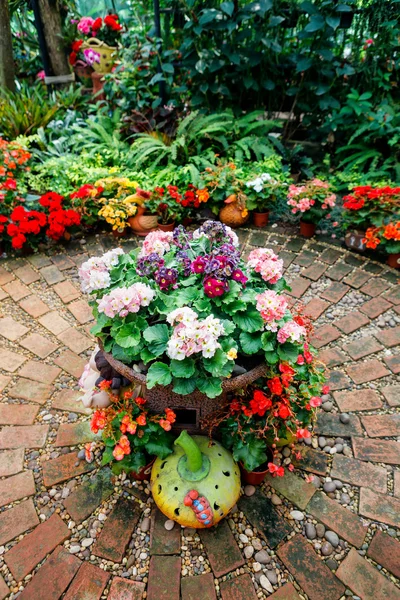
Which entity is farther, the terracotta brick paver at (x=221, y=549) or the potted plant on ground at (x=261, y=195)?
the potted plant on ground at (x=261, y=195)

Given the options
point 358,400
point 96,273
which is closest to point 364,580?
point 358,400

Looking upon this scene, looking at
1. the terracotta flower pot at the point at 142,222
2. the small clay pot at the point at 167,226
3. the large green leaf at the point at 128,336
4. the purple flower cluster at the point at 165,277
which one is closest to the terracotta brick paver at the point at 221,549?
the large green leaf at the point at 128,336

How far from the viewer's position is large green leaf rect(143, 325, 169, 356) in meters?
1.56

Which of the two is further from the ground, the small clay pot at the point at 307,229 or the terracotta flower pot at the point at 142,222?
the terracotta flower pot at the point at 142,222

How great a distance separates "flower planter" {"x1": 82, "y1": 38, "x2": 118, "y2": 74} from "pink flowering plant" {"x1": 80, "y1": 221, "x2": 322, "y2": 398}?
467cm

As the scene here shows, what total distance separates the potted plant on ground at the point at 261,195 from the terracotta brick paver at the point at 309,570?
8.71 ft

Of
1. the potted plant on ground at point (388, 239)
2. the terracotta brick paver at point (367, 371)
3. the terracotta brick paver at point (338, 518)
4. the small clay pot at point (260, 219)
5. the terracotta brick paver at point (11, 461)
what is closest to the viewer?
the terracotta brick paver at point (338, 518)

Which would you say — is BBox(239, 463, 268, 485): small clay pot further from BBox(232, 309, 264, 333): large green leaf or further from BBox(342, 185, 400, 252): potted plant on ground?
BBox(342, 185, 400, 252): potted plant on ground

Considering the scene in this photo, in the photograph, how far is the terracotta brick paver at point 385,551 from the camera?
1.58 meters

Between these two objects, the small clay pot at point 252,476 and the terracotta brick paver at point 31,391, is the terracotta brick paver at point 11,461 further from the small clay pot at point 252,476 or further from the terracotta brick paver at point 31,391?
the small clay pot at point 252,476

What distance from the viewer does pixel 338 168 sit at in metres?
4.54

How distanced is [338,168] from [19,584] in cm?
453

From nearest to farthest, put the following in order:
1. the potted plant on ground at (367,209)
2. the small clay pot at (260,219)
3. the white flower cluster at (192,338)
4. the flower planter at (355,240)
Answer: the white flower cluster at (192,338) < the potted plant on ground at (367,209) < the flower planter at (355,240) < the small clay pot at (260,219)

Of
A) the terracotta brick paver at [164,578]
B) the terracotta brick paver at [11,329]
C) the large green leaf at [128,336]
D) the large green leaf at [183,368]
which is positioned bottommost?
the terracotta brick paver at [164,578]
